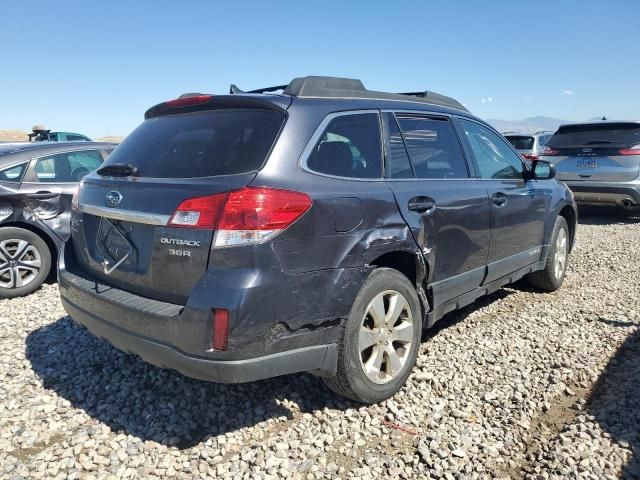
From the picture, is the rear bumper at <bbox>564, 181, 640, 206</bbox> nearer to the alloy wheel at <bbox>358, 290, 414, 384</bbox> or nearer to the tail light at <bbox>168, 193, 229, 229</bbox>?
the alloy wheel at <bbox>358, 290, 414, 384</bbox>

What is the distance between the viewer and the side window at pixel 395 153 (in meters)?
3.14

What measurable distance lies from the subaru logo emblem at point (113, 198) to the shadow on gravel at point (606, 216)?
9.47 meters

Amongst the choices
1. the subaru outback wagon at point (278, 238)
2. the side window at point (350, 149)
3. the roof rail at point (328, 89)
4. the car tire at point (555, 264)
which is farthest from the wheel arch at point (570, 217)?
the side window at point (350, 149)

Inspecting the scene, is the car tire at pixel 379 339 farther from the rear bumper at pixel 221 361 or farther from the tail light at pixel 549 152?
the tail light at pixel 549 152

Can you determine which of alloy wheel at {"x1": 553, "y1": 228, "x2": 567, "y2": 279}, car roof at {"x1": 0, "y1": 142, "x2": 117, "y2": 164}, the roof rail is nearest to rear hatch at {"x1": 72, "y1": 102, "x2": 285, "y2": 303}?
the roof rail

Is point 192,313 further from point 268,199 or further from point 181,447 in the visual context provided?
point 181,447

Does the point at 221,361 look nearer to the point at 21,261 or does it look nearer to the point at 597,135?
the point at 21,261

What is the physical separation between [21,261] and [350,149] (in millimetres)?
4099

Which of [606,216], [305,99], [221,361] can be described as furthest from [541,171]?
[606,216]

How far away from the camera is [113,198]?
9.18ft

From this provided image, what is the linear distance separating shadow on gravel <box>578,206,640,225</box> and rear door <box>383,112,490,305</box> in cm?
732

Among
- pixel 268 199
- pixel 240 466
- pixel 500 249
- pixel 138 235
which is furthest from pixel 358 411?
pixel 500 249

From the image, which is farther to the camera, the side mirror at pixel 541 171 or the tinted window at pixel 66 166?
the tinted window at pixel 66 166

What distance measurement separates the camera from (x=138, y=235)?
264 cm
